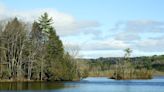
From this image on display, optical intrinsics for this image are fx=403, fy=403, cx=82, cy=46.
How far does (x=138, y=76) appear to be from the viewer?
110 meters

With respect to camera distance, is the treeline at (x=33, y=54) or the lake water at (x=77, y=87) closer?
the lake water at (x=77, y=87)

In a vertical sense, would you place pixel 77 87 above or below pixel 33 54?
below

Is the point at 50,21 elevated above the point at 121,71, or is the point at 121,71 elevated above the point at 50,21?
the point at 50,21

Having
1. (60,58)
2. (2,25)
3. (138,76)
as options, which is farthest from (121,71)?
(2,25)

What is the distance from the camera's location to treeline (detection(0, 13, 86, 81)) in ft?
303

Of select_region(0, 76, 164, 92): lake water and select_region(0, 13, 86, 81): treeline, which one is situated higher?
select_region(0, 13, 86, 81): treeline

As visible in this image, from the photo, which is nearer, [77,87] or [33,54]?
[77,87]

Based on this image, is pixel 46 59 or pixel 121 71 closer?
pixel 46 59

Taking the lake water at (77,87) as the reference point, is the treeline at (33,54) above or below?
above

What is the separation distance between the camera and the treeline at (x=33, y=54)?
92312 mm

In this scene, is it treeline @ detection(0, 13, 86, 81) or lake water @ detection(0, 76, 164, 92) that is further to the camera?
treeline @ detection(0, 13, 86, 81)

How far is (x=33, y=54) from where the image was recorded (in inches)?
3720

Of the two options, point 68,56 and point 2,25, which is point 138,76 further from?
point 2,25

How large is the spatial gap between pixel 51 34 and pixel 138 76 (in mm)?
28246
